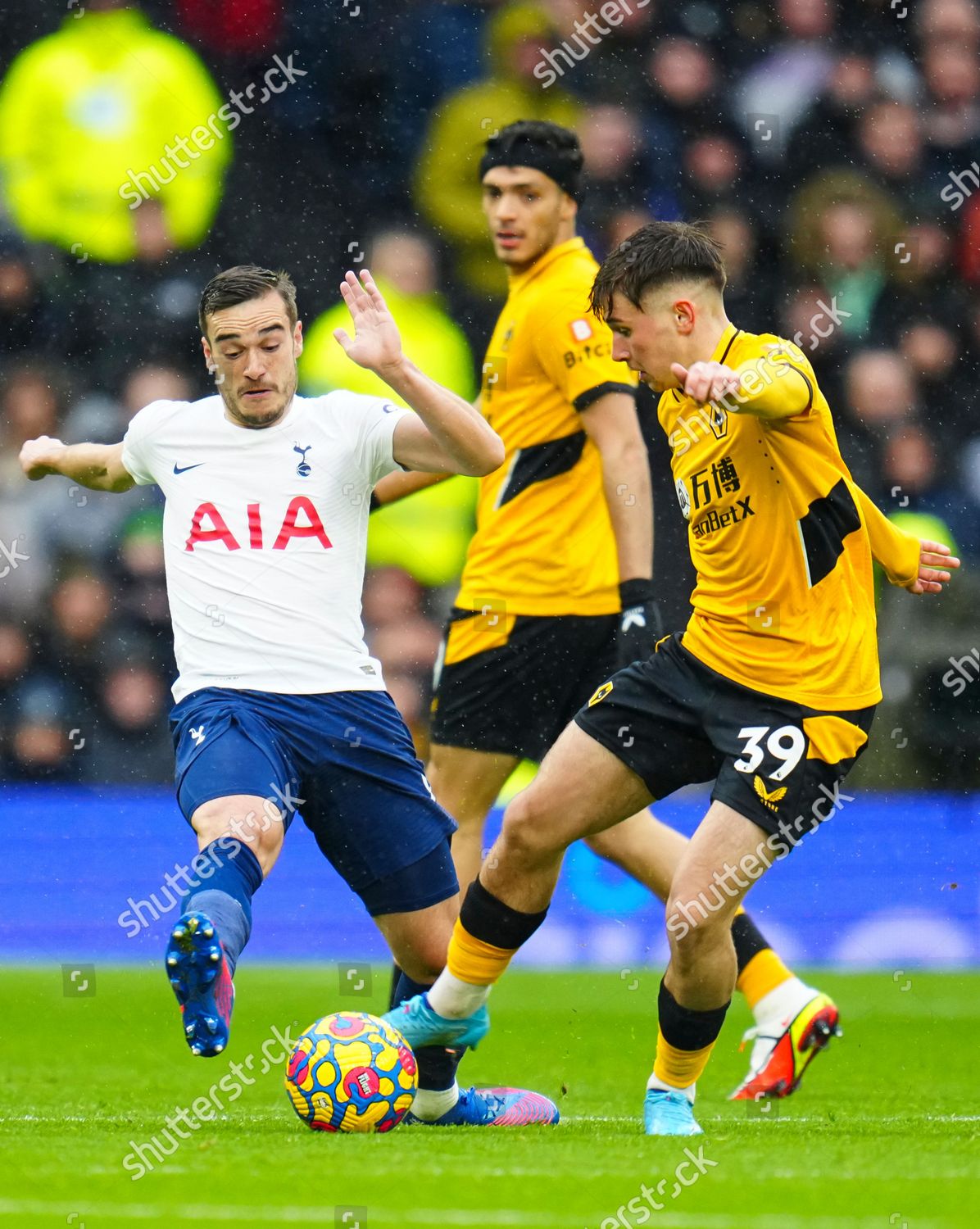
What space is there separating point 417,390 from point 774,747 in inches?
45.0

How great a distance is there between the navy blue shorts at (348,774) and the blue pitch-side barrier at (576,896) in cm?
361

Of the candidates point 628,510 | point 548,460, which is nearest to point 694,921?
point 628,510

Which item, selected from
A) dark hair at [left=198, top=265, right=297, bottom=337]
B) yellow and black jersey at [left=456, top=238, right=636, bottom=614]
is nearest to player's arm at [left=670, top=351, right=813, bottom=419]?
dark hair at [left=198, top=265, right=297, bottom=337]

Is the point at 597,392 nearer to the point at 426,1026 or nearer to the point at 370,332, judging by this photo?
the point at 370,332

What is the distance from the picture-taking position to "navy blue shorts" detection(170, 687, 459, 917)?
4.66 meters

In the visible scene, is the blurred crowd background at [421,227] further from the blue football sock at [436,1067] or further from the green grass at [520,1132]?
the blue football sock at [436,1067]

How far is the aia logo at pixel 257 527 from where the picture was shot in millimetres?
4922

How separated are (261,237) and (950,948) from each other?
477 cm

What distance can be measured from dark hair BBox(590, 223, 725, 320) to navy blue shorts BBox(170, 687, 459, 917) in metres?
1.13

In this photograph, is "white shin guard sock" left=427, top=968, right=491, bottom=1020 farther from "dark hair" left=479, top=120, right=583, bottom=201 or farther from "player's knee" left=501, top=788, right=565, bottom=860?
"dark hair" left=479, top=120, right=583, bottom=201

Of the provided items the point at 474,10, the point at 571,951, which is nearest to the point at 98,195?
the point at 474,10

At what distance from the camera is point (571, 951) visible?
8.48 meters

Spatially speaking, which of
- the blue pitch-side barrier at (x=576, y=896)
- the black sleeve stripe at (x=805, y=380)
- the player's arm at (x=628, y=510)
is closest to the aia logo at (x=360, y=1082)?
the black sleeve stripe at (x=805, y=380)

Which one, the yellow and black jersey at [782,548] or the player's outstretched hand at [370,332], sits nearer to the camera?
the player's outstretched hand at [370,332]
